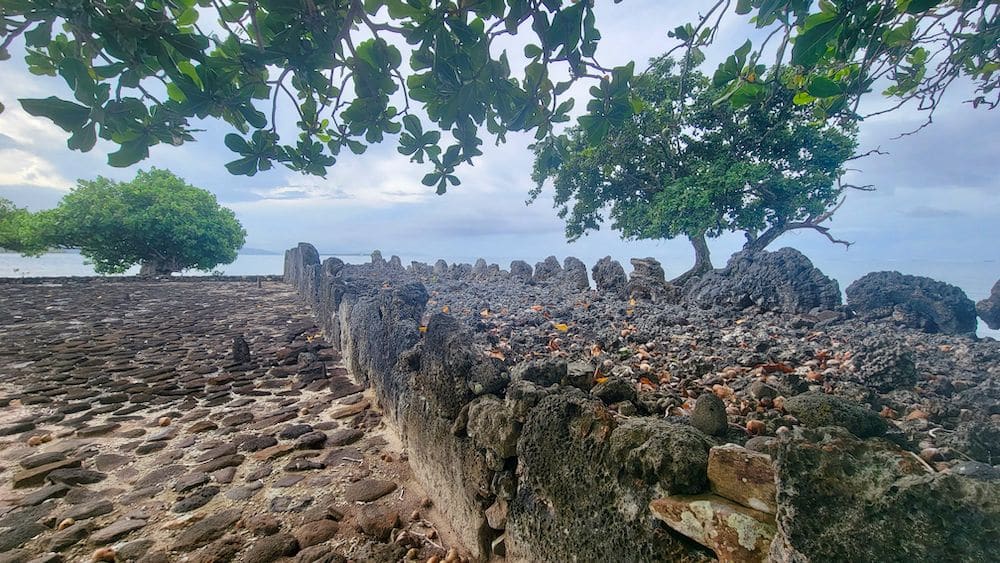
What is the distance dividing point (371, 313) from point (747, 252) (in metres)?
5.15

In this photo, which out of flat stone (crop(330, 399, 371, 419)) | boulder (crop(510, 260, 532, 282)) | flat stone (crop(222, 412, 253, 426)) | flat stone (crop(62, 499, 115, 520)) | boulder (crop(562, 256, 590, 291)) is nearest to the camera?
flat stone (crop(62, 499, 115, 520))

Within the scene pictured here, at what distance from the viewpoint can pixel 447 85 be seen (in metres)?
1.72

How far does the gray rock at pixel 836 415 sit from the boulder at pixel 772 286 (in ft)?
11.7

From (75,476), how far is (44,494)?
6.9 inches

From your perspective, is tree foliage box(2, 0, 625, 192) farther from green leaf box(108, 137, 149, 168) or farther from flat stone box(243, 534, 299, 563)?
flat stone box(243, 534, 299, 563)

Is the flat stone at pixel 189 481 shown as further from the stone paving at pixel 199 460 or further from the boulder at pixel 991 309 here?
the boulder at pixel 991 309

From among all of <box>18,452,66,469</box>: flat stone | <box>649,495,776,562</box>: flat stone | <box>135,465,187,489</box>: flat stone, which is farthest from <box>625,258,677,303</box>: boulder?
<box>18,452,66,469</box>: flat stone

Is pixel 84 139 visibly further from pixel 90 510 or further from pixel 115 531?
pixel 90 510

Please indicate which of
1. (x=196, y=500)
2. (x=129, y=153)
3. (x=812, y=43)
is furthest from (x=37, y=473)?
(x=812, y=43)

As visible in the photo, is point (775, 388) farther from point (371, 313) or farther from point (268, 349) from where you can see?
point (268, 349)

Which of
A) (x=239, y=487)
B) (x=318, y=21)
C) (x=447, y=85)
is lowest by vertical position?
(x=239, y=487)

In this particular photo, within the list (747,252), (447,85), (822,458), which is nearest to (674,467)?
(822,458)

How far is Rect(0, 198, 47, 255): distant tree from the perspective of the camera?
1642 cm

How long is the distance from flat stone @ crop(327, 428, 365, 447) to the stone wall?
59cm
